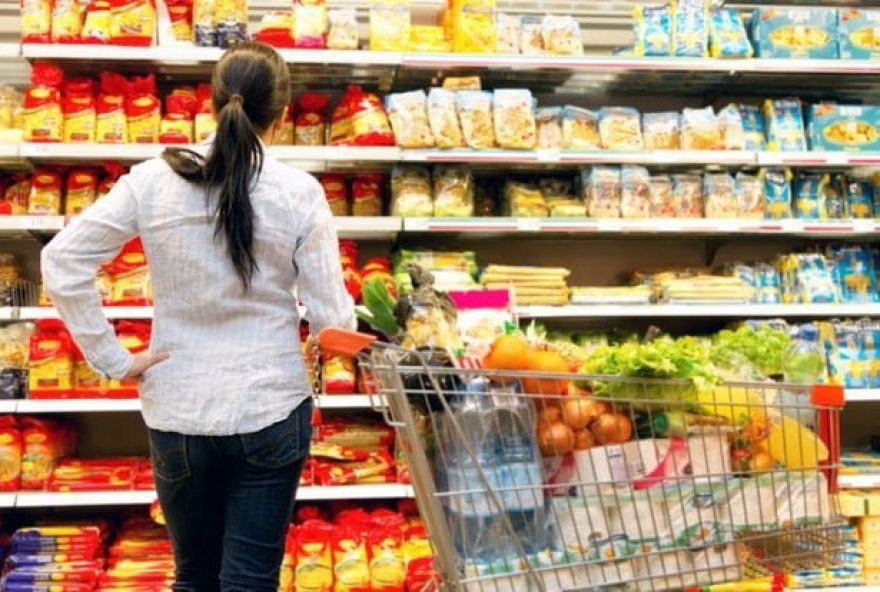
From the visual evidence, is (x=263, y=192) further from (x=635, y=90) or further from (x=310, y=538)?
(x=635, y=90)

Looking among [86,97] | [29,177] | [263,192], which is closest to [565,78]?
[86,97]

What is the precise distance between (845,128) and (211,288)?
3055 mm

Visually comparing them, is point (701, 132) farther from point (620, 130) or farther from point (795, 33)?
point (795, 33)

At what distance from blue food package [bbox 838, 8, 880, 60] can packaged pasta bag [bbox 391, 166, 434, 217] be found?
1784 mm

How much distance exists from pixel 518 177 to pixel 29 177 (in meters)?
1.94

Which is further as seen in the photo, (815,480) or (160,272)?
(815,480)

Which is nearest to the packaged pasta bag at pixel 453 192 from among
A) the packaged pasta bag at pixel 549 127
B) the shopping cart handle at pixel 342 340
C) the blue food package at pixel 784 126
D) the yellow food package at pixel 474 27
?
the packaged pasta bag at pixel 549 127

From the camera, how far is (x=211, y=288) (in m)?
1.63

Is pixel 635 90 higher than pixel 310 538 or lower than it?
higher

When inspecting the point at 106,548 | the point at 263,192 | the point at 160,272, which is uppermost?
the point at 263,192

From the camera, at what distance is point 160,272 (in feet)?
5.43

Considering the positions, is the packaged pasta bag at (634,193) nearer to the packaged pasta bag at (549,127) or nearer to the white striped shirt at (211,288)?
the packaged pasta bag at (549,127)

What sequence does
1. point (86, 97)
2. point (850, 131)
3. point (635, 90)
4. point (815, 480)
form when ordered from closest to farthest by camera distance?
1. point (815, 480)
2. point (86, 97)
3. point (850, 131)
4. point (635, 90)

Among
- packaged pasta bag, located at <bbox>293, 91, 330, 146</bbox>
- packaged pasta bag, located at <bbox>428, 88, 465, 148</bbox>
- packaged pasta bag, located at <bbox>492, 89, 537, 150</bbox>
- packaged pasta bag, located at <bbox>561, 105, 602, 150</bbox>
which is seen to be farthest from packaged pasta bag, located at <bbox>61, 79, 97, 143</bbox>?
packaged pasta bag, located at <bbox>561, 105, 602, 150</bbox>
